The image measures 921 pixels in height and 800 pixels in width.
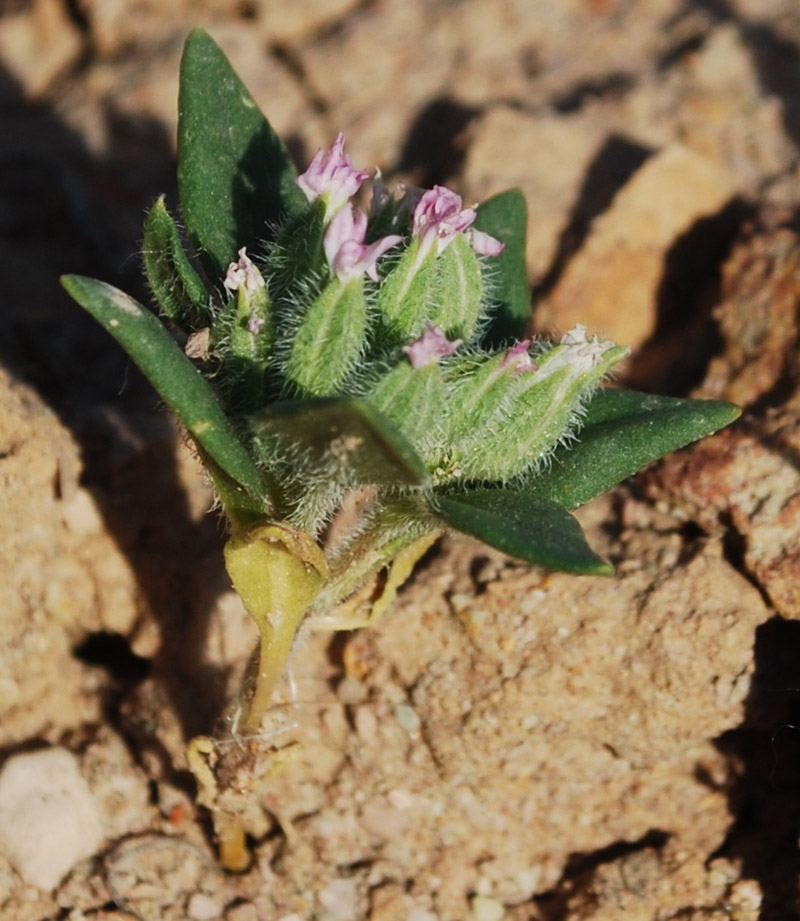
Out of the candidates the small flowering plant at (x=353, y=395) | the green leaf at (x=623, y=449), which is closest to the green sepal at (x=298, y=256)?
the small flowering plant at (x=353, y=395)

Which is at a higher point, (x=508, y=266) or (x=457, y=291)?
(x=508, y=266)

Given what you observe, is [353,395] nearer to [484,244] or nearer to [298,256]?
[298,256]

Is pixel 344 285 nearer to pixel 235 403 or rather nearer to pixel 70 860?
pixel 235 403

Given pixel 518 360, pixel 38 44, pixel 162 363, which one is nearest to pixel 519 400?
pixel 518 360

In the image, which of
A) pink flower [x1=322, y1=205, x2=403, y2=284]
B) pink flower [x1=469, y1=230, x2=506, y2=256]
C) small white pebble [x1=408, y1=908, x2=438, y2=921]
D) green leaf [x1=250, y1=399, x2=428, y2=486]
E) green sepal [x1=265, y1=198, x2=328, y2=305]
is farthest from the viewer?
small white pebble [x1=408, y1=908, x2=438, y2=921]

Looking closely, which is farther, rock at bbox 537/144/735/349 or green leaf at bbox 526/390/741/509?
rock at bbox 537/144/735/349

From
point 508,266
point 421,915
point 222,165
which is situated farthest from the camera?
point 508,266

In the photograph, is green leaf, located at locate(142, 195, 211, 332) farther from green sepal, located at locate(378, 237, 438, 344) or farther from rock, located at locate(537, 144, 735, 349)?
rock, located at locate(537, 144, 735, 349)

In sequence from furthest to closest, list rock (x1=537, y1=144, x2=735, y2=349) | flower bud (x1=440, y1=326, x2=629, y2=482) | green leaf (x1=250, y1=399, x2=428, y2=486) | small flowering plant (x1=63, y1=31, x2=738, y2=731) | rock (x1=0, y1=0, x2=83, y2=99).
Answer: rock (x1=0, y1=0, x2=83, y2=99) < rock (x1=537, y1=144, x2=735, y2=349) < flower bud (x1=440, y1=326, x2=629, y2=482) < small flowering plant (x1=63, y1=31, x2=738, y2=731) < green leaf (x1=250, y1=399, x2=428, y2=486)

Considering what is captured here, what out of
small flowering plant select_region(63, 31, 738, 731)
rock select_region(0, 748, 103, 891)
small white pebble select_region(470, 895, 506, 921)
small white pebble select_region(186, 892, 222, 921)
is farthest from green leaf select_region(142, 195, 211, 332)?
small white pebble select_region(470, 895, 506, 921)
